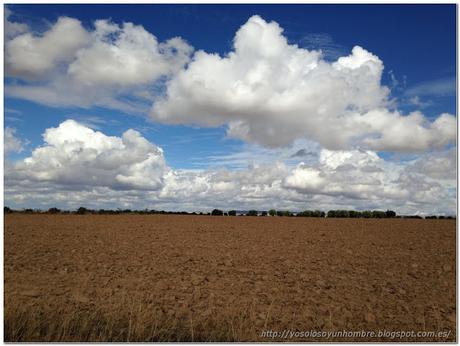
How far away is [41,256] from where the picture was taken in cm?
2583

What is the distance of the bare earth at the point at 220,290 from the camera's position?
42.4ft

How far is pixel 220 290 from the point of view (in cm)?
1781

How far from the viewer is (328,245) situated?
32250 mm

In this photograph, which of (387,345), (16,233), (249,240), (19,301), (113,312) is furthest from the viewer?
(16,233)

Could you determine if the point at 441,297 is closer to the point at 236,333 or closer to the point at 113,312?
the point at 236,333

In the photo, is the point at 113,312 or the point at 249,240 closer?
the point at 113,312

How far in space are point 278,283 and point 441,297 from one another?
7.16m

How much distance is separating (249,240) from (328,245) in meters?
6.92

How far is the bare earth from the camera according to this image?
1293 centimetres

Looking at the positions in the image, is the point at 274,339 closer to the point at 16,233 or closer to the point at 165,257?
the point at 165,257

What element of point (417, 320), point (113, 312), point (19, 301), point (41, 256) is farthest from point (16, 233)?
point (417, 320)

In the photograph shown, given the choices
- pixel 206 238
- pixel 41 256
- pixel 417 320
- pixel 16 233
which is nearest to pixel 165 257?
pixel 41 256

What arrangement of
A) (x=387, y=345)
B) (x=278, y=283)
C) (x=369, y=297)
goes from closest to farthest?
(x=387, y=345) < (x=369, y=297) < (x=278, y=283)

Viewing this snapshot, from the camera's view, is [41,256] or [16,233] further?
[16,233]
